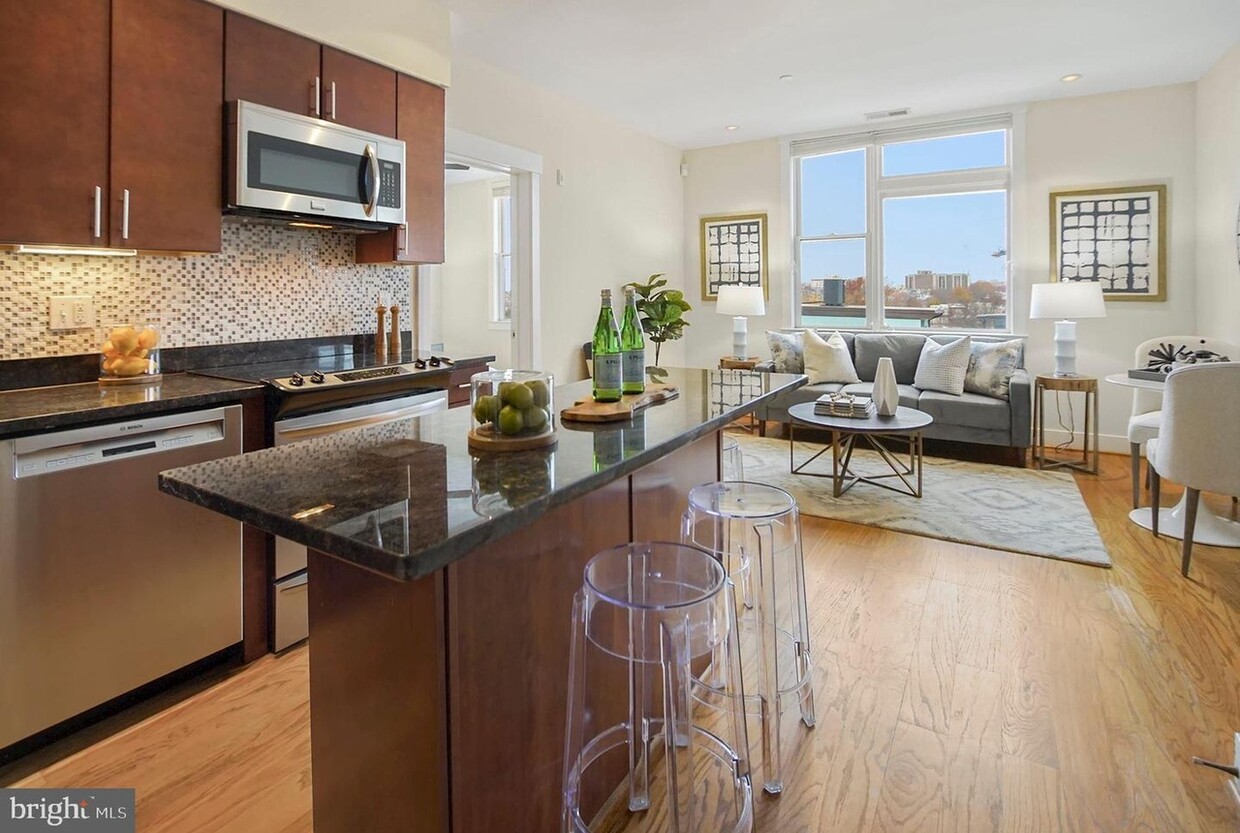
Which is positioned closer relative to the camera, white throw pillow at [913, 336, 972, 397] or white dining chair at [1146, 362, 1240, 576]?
white dining chair at [1146, 362, 1240, 576]

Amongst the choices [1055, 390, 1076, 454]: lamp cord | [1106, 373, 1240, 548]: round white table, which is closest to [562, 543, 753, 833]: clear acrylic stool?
[1106, 373, 1240, 548]: round white table

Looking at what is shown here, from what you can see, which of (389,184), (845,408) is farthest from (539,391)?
(845,408)

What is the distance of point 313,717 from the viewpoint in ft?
4.02

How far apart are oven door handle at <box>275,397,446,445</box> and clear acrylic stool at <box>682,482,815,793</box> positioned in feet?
3.02

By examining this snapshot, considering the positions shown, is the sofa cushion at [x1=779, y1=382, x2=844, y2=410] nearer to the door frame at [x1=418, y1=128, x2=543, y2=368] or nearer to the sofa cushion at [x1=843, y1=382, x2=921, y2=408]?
the sofa cushion at [x1=843, y1=382, x2=921, y2=408]

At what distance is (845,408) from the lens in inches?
157

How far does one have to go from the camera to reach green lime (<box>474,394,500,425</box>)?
53.8 inches

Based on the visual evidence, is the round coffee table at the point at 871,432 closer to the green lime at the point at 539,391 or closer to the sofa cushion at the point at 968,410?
the sofa cushion at the point at 968,410

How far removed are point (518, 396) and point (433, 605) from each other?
46cm

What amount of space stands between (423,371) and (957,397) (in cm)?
388

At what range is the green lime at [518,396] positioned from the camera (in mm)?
1323

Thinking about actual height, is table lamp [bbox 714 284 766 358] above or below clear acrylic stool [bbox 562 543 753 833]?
above

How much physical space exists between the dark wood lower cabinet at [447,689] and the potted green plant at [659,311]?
4.44m
